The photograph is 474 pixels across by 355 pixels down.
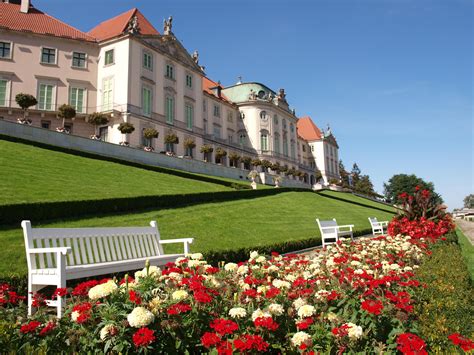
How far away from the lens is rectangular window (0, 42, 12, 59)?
31.3 m

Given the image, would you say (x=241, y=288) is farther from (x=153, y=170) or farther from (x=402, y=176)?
(x=402, y=176)

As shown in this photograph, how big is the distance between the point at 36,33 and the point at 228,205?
1040 inches

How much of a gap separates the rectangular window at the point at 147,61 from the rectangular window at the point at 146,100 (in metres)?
2.17

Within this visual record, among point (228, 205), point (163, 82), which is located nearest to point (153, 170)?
point (228, 205)

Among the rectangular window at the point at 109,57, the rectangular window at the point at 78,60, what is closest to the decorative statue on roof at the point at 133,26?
the rectangular window at the point at 109,57

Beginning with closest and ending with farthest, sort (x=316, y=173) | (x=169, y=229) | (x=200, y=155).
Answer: (x=169, y=229) < (x=200, y=155) < (x=316, y=173)

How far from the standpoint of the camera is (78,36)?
34875 millimetres

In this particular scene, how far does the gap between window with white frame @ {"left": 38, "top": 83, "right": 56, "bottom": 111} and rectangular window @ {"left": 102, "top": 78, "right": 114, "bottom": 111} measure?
13.8 feet

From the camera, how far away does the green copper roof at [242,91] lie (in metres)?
57.4

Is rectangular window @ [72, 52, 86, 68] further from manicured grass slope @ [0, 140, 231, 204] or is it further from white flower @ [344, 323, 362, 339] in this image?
white flower @ [344, 323, 362, 339]

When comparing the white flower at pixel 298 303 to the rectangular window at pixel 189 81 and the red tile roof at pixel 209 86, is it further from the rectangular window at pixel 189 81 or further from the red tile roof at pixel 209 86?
the red tile roof at pixel 209 86

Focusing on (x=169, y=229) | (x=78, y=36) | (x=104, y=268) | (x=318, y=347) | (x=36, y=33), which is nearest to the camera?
(x=318, y=347)

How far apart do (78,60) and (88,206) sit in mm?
27576

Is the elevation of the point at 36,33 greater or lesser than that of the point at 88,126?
greater
